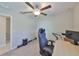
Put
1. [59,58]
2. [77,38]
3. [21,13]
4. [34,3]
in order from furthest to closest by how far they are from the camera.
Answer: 1. [77,38]
2. [21,13]
3. [34,3]
4. [59,58]

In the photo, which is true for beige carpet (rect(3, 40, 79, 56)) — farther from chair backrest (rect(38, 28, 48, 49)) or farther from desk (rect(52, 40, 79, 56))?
chair backrest (rect(38, 28, 48, 49))

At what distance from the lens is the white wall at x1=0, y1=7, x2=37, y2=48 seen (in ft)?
4.98

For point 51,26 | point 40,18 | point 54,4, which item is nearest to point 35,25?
point 40,18

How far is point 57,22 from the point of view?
1.53 meters

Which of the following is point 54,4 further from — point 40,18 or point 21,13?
point 21,13

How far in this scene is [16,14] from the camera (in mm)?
1522

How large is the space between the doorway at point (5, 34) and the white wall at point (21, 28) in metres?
0.05

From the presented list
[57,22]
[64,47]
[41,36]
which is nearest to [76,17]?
[57,22]

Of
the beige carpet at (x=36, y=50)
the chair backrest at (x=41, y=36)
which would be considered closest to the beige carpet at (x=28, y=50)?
the beige carpet at (x=36, y=50)

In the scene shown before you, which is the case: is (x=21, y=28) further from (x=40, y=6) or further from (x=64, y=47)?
(x=64, y=47)

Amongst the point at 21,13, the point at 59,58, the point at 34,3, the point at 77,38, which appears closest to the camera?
the point at 59,58

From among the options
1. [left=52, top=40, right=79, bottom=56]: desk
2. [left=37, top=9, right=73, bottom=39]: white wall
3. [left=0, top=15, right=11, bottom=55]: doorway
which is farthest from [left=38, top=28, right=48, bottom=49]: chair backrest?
[left=0, top=15, right=11, bottom=55]: doorway

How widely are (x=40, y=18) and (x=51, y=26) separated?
0.61ft

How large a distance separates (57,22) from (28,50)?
0.54 metres
